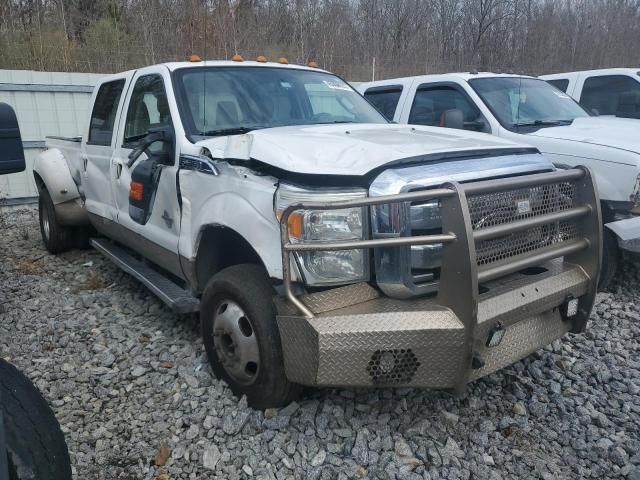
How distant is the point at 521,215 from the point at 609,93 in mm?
6255

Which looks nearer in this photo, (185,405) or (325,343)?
(325,343)

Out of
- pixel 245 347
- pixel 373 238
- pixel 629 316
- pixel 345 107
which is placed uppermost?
pixel 345 107

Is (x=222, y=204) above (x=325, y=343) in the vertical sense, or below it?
above

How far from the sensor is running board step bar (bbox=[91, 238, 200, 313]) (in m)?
3.62

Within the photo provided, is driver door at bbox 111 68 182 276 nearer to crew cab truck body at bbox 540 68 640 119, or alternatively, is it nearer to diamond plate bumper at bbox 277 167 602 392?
diamond plate bumper at bbox 277 167 602 392

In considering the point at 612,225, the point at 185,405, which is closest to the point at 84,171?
the point at 185,405

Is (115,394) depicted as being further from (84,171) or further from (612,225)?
(612,225)

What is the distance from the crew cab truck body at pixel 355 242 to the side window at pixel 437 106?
8.64 feet

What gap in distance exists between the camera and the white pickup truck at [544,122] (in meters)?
4.69

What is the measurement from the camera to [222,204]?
3.19 meters

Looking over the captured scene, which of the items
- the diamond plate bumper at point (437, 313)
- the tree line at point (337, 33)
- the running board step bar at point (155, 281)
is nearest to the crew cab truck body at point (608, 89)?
the tree line at point (337, 33)

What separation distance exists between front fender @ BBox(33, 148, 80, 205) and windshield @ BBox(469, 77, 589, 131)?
4454mm

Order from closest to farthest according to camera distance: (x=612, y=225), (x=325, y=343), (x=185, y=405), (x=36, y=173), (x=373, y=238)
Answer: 1. (x=325, y=343)
2. (x=373, y=238)
3. (x=185, y=405)
4. (x=612, y=225)
5. (x=36, y=173)

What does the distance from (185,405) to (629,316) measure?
3.49m
